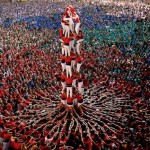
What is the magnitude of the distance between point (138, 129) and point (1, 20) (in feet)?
73.4

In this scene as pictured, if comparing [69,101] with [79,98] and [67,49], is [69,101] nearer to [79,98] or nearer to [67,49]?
[79,98]

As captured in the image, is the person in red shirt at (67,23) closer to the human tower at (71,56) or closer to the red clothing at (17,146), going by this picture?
the human tower at (71,56)

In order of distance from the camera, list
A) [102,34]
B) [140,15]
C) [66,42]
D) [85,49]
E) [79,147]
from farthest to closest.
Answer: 1. [140,15]
2. [102,34]
3. [85,49]
4. [66,42]
5. [79,147]

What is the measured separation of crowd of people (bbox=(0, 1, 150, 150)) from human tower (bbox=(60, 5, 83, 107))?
1.88 ft

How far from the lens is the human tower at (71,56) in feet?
31.4

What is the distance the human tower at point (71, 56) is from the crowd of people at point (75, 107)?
0.57m

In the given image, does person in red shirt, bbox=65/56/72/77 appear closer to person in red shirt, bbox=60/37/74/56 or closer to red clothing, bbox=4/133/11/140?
person in red shirt, bbox=60/37/74/56

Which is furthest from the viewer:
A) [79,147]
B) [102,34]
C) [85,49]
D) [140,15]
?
[140,15]

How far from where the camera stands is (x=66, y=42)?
31.7ft

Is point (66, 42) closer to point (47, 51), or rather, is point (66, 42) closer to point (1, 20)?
point (47, 51)

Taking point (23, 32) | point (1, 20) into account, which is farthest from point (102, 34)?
point (1, 20)

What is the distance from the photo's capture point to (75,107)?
10.4 meters

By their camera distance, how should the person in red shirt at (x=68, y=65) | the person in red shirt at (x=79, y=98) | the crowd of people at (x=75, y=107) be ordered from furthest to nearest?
1. the person in red shirt at (x=79, y=98)
2. the person in red shirt at (x=68, y=65)
3. the crowd of people at (x=75, y=107)

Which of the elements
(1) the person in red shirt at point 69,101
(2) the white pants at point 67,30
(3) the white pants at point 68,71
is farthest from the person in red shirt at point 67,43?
(1) the person in red shirt at point 69,101
